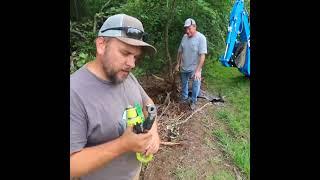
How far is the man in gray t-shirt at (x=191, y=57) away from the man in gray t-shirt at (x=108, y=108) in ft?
10.6

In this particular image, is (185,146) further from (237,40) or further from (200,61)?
(237,40)

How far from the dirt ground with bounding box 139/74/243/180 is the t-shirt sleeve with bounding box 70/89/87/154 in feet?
6.59

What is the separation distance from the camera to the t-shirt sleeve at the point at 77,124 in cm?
119

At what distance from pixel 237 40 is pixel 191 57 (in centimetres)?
132

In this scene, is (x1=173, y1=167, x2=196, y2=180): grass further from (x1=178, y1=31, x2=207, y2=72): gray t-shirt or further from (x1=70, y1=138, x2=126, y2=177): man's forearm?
(x1=70, y1=138, x2=126, y2=177): man's forearm

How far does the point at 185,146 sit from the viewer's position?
3.79 metres

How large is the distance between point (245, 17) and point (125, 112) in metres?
4.52

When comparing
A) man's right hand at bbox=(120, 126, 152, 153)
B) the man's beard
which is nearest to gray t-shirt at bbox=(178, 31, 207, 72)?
the man's beard

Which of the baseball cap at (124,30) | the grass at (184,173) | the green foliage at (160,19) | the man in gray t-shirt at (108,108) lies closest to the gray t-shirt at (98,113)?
the man in gray t-shirt at (108,108)

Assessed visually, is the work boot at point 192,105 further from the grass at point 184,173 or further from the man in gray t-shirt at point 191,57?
the grass at point 184,173

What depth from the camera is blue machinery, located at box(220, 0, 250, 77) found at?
17.6ft

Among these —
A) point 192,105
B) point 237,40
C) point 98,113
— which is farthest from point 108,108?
point 237,40
